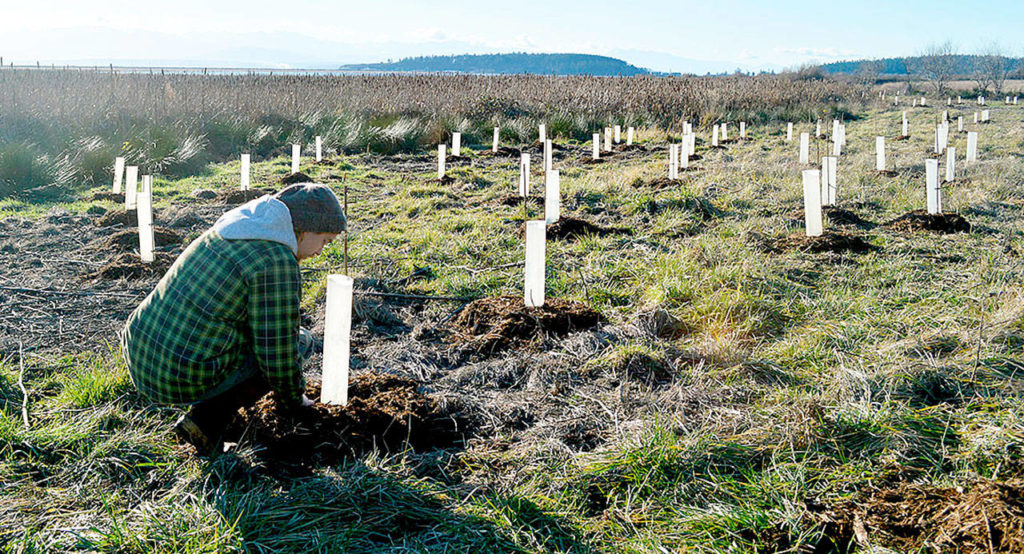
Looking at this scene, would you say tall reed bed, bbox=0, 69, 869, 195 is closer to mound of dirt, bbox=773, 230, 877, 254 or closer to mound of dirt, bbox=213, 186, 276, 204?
mound of dirt, bbox=213, 186, 276, 204

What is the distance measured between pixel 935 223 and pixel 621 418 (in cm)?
427

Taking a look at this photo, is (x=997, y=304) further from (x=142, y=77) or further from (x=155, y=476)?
(x=142, y=77)

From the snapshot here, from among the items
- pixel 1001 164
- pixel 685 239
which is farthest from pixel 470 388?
pixel 1001 164

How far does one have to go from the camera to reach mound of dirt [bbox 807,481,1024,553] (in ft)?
5.77

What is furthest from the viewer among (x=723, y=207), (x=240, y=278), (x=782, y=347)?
(x=723, y=207)

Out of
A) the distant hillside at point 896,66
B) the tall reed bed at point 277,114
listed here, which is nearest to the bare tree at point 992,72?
the distant hillside at point 896,66

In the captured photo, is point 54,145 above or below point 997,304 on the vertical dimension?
above

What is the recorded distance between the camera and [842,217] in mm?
6145

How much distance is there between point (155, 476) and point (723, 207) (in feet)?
18.3

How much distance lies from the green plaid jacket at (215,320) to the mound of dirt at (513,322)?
1.37 m

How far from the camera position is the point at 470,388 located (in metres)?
3.17

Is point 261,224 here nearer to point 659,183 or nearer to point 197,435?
point 197,435

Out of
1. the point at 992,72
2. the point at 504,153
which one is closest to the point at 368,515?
the point at 504,153

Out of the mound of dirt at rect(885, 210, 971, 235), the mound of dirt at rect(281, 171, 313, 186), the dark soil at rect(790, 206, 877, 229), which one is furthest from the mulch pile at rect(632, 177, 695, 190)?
the mound of dirt at rect(281, 171, 313, 186)
